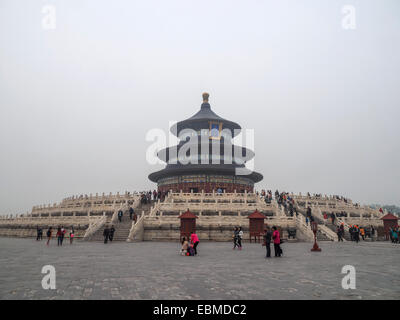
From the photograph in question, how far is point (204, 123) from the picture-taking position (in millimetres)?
51906

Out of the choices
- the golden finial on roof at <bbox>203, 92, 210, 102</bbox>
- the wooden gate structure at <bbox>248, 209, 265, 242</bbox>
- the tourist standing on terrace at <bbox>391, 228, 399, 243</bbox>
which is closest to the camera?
the tourist standing on terrace at <bbox>391, 228, 399, 243</bbox>

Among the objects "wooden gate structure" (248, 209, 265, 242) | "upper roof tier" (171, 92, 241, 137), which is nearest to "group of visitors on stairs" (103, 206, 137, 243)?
"wooden gate structure" (248, 209, 265, 242)

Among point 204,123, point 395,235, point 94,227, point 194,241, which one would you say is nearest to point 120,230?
point 94,227

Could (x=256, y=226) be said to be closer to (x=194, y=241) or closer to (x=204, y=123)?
(x=194, y=241)

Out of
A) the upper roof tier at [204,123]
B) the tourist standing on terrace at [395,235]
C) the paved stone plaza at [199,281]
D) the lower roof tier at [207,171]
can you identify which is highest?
the upper roof tier at [204,123]

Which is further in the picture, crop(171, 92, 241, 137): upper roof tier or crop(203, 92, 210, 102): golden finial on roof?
crop(203, 92, 210, 102): golden finial on roof

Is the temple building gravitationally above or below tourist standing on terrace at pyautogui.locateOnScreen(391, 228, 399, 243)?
above

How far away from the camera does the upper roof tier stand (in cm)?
5175

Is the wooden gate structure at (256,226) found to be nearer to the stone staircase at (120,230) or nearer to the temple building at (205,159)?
the stone staircase at (120,230)

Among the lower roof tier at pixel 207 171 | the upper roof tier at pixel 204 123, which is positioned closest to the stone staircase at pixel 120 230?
the lower roof tier at pixel 207 171

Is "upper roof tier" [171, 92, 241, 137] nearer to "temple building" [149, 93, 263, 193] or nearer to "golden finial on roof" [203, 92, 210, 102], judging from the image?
"temple building" [149, 93, 263, 193]

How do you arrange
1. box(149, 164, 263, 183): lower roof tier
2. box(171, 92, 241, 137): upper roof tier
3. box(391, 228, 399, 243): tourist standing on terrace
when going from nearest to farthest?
box(391, 228, 399, 243): tourist standing on terrace < box(149, 164, 263, 183): lower roof tier < box(171, 92, 241, 137): upper roof tier

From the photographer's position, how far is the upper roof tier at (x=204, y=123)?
170ft

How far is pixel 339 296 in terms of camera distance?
6199 mm
